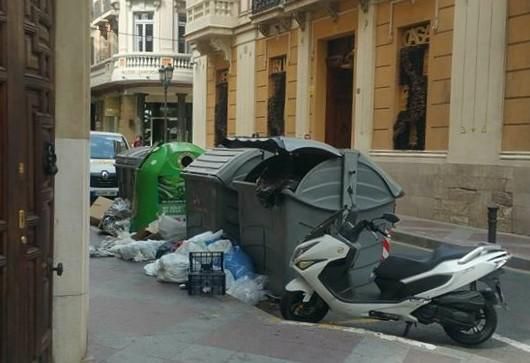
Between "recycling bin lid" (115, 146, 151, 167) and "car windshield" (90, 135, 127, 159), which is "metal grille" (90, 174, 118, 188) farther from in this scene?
"recycling bin lid" (115, 146, 151, 167)

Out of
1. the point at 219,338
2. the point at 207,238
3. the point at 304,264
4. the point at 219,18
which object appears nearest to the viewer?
the point at 219,338

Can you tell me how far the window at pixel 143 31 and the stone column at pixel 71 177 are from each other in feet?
114

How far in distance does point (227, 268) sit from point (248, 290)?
1.41ft

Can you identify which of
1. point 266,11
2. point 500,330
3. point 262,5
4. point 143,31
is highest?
point 143,31

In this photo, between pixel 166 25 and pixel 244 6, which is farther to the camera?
pixel 166 25

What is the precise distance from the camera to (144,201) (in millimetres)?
10539

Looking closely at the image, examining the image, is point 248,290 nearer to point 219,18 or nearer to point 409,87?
point 409,87

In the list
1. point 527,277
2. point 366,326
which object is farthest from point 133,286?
point 527,277

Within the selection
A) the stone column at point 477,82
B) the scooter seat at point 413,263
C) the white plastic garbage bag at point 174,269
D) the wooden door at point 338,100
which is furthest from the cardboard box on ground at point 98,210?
the wooden door at point 338,100

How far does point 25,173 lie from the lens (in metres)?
3.42

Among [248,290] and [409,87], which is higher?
[409,87]

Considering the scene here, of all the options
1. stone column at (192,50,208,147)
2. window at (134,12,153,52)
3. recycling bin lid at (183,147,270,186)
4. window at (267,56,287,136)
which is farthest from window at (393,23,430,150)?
window at (134,12,153,52)

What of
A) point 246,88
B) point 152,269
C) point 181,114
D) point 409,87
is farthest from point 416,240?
point 181,114

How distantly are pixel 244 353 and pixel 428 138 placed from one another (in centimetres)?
1064
